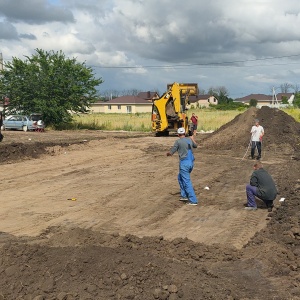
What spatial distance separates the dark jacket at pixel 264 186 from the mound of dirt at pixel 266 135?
43.2 feet

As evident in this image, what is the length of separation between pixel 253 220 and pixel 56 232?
394cm

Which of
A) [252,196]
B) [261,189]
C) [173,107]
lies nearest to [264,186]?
[261,189]

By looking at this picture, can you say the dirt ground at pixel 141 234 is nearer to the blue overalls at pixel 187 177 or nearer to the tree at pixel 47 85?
the blue overalls at pixel 187 177

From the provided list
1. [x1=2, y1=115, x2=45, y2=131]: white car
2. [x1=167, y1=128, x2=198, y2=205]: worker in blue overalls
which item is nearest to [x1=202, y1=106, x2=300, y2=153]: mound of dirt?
[x1=167, y1=128, x2=198, y2=205]: worker in blue overalls

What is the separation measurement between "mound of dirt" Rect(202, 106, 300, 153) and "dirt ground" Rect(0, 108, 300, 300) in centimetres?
596

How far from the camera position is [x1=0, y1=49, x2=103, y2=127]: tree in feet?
136

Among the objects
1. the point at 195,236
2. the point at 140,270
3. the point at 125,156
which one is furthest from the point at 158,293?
the point at 125,156

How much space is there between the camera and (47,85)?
4141cm

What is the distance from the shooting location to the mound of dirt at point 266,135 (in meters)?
23.7

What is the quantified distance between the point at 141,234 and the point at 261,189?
3109 mm

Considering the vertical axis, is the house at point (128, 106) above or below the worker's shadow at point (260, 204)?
above

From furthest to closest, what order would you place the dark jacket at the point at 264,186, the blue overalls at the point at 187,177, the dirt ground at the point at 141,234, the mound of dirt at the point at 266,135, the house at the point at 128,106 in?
the house at the point at 128,106, the mound of dirt at the point at 266,135, the blue overalls at the point at 187,177, the dark jacket at the point at 264,186, the dirt ground at the point at 141,234

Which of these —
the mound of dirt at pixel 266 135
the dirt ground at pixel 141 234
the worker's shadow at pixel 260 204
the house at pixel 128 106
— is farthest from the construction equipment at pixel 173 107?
the house at pixel 128 106

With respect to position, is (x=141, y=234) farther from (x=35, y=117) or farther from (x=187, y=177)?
(x=35, y=117)
